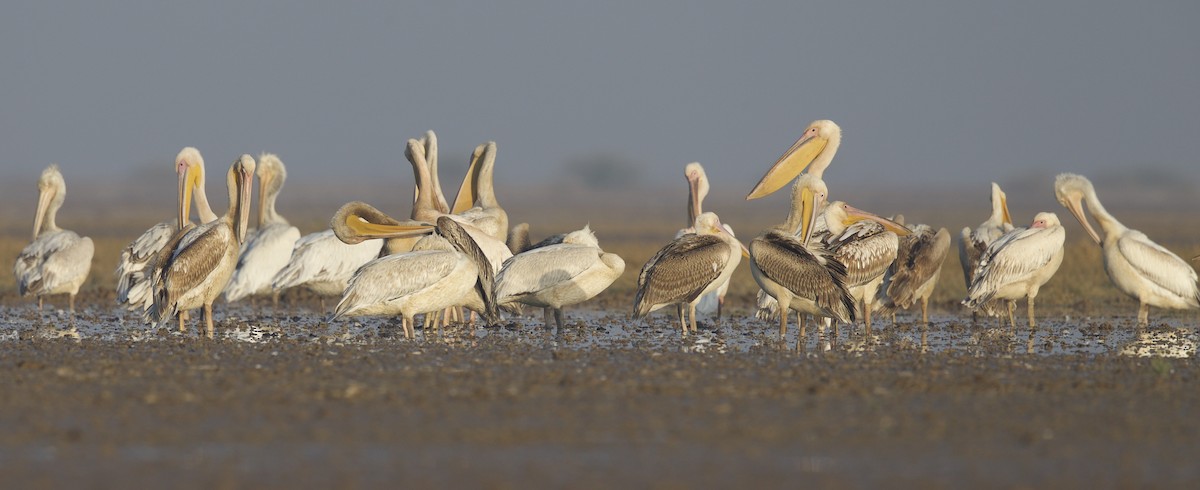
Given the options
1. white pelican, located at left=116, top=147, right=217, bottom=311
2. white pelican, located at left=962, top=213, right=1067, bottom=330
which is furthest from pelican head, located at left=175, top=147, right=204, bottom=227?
white pelican, located at left=962, top=213, right=1067, bottom=330

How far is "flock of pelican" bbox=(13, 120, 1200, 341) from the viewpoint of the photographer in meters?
10.9

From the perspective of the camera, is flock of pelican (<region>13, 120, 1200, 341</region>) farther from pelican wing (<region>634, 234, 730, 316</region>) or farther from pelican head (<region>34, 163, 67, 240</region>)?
pelican head (<region>34, 163, 67, 240</region>)

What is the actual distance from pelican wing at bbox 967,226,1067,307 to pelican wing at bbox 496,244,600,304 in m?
3.33

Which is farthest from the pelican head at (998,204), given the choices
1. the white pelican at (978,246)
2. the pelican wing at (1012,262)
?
the pelican wing at (1012,262)

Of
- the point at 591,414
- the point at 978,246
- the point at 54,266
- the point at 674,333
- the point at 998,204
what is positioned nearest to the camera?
the point at 591,414

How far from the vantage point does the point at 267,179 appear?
1608 cm

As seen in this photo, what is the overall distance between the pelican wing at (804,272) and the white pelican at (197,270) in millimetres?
4245

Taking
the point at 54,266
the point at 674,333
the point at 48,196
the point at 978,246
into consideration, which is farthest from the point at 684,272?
the point at 48,196

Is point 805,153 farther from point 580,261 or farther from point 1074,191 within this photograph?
point 580,261

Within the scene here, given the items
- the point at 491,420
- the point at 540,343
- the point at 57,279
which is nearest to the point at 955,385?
the point at 491,420

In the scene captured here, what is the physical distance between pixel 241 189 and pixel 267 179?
11.3 ft

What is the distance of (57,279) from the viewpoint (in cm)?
1392

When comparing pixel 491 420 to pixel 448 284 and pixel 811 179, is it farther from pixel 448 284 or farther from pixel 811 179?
pixel 811 179

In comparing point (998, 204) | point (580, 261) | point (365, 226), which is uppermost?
point (998, 204)
